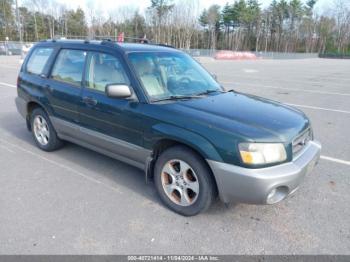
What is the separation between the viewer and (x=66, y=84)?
424 centimetres

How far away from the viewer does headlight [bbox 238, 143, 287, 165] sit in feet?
8.95

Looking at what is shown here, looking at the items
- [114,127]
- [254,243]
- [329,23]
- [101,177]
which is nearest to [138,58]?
[114,127]

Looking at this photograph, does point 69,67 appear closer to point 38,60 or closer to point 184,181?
point 38,60

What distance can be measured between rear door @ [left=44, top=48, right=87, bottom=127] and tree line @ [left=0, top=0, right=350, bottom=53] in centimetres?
7872

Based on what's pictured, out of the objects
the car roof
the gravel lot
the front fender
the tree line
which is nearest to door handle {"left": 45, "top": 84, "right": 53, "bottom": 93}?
the car roof

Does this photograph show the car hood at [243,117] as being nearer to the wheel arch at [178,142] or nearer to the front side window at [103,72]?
the wheel arch at [178,142]

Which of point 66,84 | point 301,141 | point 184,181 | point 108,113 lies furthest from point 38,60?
point 301,141

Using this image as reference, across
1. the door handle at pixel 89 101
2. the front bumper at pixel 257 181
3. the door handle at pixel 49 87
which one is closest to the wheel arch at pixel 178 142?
the front bumper at pixel 257 181

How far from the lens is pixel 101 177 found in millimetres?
4031

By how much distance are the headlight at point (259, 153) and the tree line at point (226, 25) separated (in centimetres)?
8074

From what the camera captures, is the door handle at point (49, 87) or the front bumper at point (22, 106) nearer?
the door handle at point (49, 87)

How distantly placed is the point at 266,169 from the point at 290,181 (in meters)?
0.27

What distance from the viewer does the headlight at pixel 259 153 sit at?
8.95ft

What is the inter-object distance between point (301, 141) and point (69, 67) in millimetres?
3146
